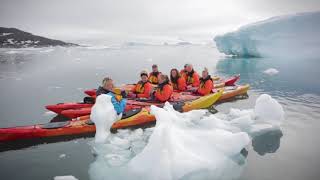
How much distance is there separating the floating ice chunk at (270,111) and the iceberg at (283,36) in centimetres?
2032

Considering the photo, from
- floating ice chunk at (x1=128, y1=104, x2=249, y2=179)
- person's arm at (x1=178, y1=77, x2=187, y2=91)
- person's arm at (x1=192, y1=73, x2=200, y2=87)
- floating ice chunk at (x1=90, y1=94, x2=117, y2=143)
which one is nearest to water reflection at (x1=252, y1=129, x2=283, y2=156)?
floating ice chunk at (x1=128, y1=104, x2=249, y2=179)

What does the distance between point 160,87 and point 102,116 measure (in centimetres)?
283

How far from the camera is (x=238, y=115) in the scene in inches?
324

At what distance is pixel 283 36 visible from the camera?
2628 cm

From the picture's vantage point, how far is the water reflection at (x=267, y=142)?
6425mm

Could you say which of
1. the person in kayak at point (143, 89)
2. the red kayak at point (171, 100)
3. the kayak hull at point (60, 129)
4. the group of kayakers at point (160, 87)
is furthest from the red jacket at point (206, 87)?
the kayak hull at point (60, 129)

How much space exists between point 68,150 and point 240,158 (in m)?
3.84

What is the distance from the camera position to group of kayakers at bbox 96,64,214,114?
25.0 ft

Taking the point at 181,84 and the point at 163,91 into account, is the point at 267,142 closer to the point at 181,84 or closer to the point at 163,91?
the point at 163,91

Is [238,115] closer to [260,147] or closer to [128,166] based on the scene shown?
[260,147]

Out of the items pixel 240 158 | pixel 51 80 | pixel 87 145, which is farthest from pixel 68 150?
pixel 51 80

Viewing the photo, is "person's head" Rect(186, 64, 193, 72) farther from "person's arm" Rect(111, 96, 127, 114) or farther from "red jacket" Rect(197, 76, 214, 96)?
"person's arm" Rect(111, 96, 127, 114)

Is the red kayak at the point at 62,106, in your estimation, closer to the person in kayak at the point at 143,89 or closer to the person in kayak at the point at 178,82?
the person in kayak at the point at 143,89

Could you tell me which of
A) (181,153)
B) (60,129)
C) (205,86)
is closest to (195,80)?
(205,86)
